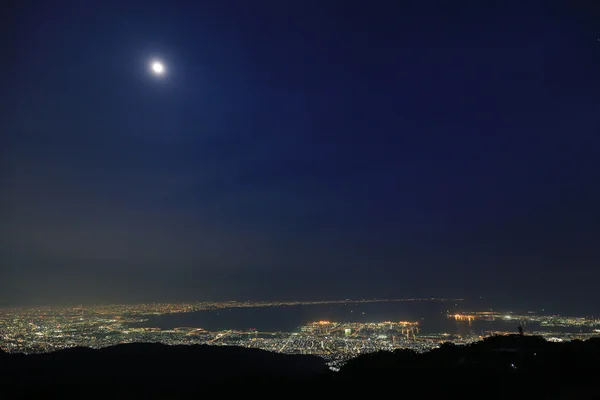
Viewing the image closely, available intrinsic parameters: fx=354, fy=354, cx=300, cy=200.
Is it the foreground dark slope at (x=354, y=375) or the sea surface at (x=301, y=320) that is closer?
the foreground dark slope at (x=354, y=375)

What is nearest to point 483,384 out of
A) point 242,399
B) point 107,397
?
point 242,399

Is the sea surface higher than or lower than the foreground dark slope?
lower

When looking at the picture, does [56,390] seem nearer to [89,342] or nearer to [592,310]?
[89,342]

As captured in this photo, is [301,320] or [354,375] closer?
[354,375]

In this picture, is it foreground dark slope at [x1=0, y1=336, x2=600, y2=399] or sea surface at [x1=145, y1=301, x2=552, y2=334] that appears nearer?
foreground dark slope at [x1=0, y1=336, x2=600, y2=399]

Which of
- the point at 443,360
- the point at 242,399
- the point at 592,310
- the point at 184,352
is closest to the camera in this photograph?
the point at 242,399

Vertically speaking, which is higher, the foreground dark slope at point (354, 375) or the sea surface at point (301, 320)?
the foreground dark slope at point (354, 375)

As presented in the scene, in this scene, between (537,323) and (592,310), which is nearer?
(537,323)

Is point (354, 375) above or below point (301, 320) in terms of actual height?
above
